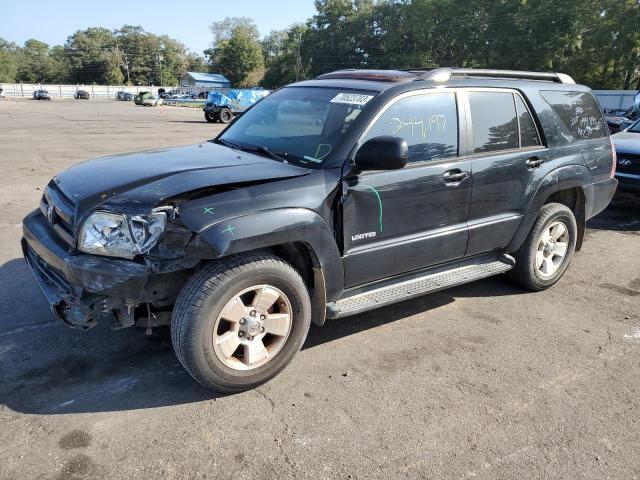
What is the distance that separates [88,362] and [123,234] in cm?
112

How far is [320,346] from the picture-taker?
375 cm

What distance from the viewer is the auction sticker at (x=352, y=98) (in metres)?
3.63

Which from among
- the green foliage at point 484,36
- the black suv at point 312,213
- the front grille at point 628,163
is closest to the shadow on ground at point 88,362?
the black suv at point 312,213

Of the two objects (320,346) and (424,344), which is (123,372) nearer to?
(320,346)

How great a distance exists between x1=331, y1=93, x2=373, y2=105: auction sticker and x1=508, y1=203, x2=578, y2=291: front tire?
2.05 metres

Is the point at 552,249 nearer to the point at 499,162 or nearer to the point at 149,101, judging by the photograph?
the point at 499,162

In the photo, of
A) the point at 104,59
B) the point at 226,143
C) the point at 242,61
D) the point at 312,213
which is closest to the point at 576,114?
the point at 312,213

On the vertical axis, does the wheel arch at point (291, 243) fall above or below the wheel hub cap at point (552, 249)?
above

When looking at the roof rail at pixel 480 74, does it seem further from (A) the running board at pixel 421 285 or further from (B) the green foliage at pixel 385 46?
(B) the green foliage at pixel 385 46

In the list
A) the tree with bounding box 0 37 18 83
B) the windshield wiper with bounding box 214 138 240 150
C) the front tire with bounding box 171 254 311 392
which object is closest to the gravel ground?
the front tire with bounding box 171 254 311 392

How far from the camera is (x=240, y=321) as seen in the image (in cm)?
304

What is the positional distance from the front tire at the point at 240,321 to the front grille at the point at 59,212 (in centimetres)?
83

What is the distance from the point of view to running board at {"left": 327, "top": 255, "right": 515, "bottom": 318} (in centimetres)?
346

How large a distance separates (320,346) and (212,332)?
1.07 metres
